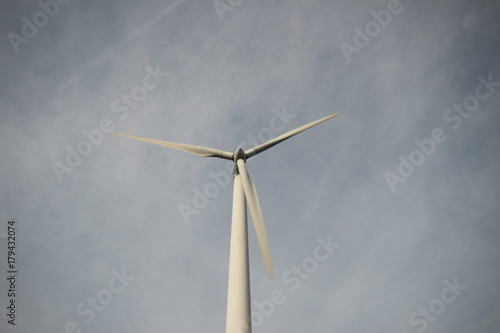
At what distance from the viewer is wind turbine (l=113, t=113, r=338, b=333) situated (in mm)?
14102

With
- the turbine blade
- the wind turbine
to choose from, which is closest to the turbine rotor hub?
the wind turbine

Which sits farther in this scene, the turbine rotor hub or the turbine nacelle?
the turbine rotor hub

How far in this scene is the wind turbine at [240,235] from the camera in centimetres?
1410

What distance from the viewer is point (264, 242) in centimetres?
1474

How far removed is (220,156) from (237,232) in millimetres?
7567

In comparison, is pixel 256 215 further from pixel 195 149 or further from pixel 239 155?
pixel 195 149

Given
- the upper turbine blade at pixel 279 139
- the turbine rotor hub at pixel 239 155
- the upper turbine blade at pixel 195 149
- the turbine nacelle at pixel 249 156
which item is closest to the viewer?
the turbine nacelle at pixel 249 156

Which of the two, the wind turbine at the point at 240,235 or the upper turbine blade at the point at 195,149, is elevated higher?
the upper turbine blade at the point at 195,149

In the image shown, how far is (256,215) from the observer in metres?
16.8

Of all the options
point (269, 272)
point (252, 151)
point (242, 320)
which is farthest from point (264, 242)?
point (252, 151)

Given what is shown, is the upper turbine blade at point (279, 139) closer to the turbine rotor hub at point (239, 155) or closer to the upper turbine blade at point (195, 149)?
the turbine rotor hub at point (239, 155)

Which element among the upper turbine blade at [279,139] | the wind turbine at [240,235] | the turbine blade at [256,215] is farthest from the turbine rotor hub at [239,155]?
the upper turbine blade at [279,139]

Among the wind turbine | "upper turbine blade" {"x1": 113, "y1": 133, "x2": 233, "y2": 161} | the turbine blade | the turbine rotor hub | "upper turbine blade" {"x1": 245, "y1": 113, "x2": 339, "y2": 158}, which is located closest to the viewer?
the turbine blade

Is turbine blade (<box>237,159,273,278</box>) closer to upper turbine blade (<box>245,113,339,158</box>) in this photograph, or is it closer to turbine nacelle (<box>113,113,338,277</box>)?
turbine nacelle (<box>113,113,338,277</box>)
